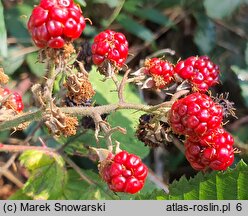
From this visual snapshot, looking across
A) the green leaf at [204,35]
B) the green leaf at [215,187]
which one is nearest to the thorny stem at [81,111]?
the green leaf at [215,187]

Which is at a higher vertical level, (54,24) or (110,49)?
(54,24)

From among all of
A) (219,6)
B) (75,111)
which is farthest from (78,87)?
(219,6)

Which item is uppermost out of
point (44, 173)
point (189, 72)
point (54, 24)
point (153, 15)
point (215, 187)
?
point (54, 24)

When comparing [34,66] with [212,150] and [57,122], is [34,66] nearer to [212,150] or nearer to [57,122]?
[57,122]

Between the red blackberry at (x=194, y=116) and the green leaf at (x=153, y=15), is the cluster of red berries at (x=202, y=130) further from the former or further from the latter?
the green leaf at (x=153, y=15)

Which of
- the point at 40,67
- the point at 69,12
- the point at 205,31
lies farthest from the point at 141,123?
the point at 205,31

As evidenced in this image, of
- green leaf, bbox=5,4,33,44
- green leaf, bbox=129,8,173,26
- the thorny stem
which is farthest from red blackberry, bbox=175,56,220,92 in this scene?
green leaf, bbox=5,4,33,44

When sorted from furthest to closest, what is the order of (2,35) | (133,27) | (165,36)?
(165,36)
(133,27)
(2,35)
